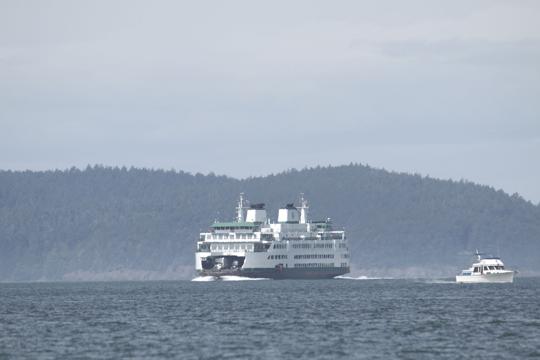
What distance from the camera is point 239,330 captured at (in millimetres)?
106250

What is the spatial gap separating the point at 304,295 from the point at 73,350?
74.9 metres

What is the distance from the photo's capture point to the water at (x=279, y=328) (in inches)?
3556

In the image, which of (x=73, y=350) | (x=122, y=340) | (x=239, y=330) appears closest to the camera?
(x=73, y=350)

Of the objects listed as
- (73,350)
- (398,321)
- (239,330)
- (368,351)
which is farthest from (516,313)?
(73,350)

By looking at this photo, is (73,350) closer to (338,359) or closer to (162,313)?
(338,359)

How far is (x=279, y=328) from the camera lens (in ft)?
354

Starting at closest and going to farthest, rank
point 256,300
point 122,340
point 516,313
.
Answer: point 122,340 < point 516,313 < point 256,300

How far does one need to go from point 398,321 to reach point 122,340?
2382 cm

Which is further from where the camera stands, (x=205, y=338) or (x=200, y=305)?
(x=200, y=305)

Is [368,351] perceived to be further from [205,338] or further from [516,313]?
[516,313]

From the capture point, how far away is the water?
296ft

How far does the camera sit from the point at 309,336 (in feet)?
329

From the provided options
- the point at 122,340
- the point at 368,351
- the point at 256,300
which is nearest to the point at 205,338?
the point at 122,340

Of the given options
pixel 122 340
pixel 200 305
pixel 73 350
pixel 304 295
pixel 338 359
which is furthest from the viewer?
pixel 304 295
